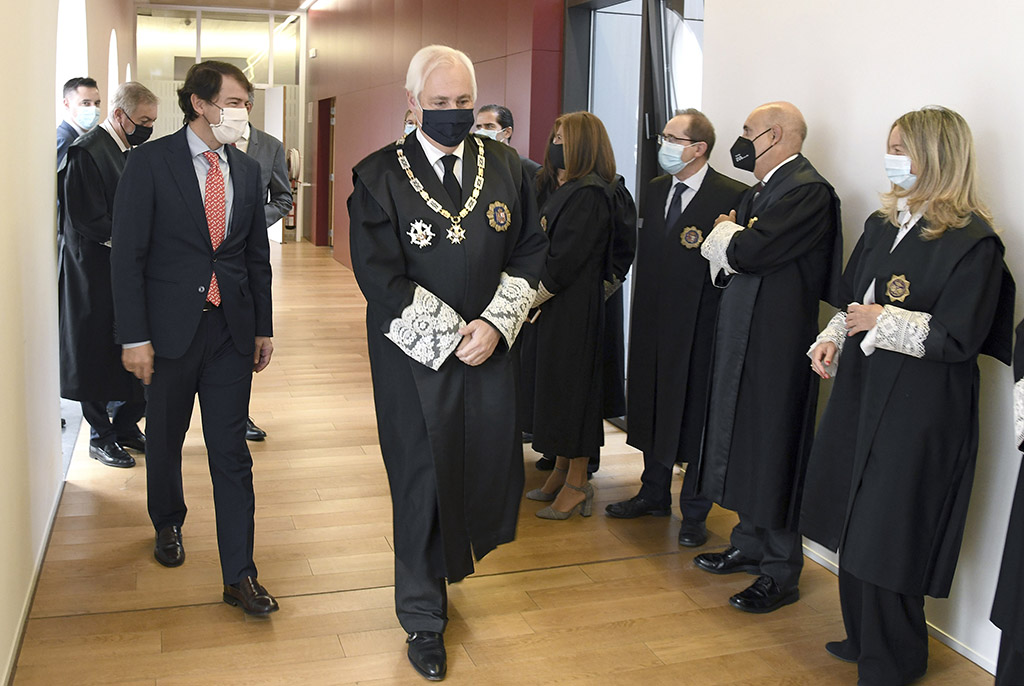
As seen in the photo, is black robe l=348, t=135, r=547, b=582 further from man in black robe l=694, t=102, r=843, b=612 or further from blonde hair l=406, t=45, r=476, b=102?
man in black robe l=694, t=102, r=843, b=612

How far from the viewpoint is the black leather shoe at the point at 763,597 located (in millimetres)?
3363

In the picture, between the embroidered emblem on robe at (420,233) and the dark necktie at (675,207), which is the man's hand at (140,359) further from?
the dark necktie at (675,207)

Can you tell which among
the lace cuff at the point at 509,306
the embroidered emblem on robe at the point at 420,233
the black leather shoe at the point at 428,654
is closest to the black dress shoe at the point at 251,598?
the black leather shoe at the point at 428,654

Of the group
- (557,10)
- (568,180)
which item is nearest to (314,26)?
(557,10)

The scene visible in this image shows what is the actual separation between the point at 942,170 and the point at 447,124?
1371 mm

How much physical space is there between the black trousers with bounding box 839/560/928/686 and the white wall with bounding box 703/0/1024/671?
295 millimetres

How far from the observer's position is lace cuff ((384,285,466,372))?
9.06 ft

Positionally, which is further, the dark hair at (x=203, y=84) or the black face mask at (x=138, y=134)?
the black face mask at (x=138, y=134)

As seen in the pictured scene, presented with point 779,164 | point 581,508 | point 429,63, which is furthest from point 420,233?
point 581,508

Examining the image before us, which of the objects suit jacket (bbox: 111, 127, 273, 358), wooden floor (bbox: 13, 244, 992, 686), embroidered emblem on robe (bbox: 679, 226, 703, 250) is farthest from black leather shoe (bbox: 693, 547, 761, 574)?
suit jacket (bbox: 111, 127, 273, 358)

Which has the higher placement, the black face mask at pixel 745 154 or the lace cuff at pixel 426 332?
the black face mask at pixel 745 154

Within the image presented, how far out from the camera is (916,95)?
327 centimetres

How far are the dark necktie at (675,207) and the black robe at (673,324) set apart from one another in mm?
26

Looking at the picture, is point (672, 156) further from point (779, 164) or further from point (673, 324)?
point (673, 324)
